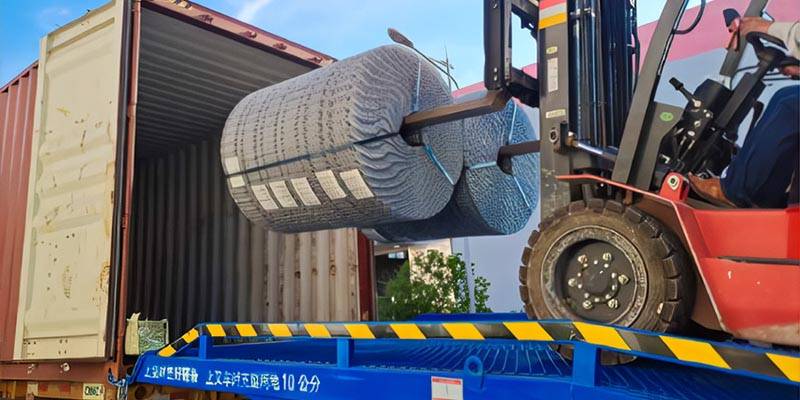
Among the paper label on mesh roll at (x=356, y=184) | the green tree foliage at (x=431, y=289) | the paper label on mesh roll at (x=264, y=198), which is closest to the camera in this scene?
the paper label on mesh roll at (x=356, y=184)

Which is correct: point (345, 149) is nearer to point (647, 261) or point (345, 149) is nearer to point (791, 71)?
point (647, 261)

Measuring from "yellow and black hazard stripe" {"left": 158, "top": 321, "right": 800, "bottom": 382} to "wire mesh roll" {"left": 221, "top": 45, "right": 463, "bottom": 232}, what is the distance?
0.66 metres

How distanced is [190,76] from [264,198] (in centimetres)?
255

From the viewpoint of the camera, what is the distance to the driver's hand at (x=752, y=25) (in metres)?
2.33

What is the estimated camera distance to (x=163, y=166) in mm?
7180

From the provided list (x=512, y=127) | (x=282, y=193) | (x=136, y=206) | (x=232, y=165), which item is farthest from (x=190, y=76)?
(x=512, y=127)

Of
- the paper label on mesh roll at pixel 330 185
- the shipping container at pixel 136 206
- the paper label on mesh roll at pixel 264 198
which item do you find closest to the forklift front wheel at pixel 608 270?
the paper label on mesh roll at pixel 330 185

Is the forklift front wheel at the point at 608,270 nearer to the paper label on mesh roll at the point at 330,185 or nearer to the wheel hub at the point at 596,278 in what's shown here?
the wheel hub at the point at 596,278

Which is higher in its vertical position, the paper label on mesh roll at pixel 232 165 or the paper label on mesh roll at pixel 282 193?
the paper label on mesh roll at pixel 232 165

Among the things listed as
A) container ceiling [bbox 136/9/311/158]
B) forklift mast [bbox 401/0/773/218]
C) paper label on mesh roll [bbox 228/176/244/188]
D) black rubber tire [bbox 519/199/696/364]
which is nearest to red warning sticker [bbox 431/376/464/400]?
black rubber tire [bbox 519/199/696/364]

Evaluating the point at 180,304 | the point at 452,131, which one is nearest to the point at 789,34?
the point at 452,131

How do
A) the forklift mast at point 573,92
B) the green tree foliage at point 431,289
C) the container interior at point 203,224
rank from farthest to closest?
the green tree foliage at point 431,289 → the container interior at point 203,224 → the forklift mast at point 573,92

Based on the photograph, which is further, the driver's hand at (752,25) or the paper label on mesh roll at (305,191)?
the paper label on mesh roll at (305,191)

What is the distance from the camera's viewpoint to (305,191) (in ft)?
11.2
